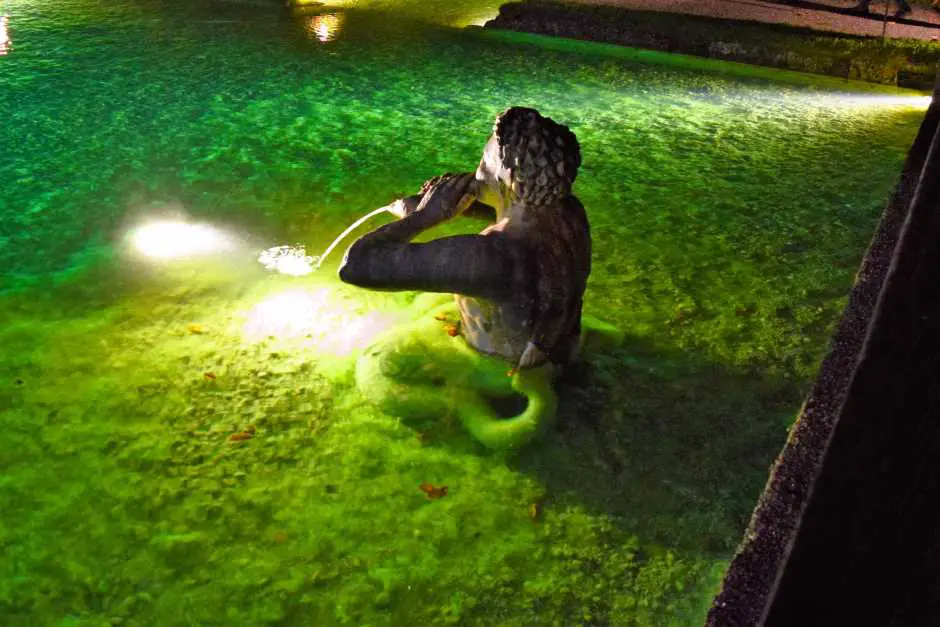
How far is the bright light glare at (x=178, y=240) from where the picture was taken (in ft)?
14.1

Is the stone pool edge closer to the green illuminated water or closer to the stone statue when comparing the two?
the green illuminated water

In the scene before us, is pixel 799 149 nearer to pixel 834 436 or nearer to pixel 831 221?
pixel 831 221

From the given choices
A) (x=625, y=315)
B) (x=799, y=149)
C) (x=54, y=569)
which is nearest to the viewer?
(x=54, y=569)

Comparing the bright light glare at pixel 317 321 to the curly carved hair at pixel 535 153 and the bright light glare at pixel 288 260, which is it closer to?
the bright light glare at pixel 288 260

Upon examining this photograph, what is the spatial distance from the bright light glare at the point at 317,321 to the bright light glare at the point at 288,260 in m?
0.26

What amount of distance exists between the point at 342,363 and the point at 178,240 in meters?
1.57

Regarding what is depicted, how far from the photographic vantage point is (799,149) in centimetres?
637

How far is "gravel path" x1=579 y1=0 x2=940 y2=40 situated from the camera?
9617mm

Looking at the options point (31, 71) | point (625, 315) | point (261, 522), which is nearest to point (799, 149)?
point (625, 315)

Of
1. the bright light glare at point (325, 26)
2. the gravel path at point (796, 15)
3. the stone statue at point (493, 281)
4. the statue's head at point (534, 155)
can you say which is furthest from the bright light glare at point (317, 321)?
the gravel path at point (796, 15)

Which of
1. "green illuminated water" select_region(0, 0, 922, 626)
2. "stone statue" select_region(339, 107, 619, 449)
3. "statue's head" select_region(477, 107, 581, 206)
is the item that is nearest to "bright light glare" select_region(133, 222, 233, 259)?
"green illuminated water" select_region(0, 0, 922, 626)

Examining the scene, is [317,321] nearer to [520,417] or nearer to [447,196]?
[447,196]

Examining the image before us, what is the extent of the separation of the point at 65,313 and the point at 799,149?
5325 mm

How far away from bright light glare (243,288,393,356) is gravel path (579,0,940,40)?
23.8 feet
